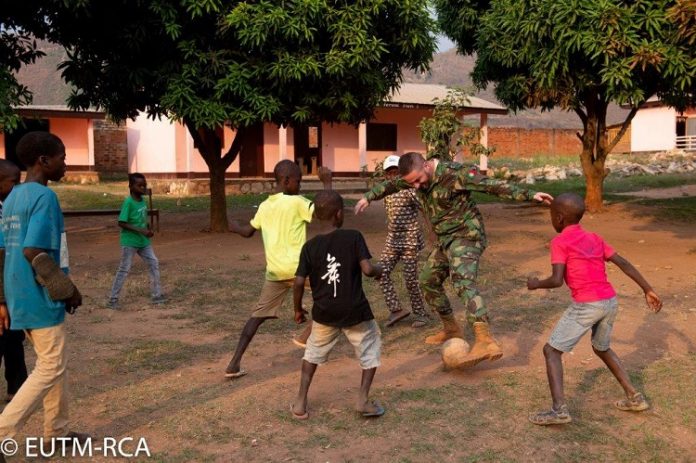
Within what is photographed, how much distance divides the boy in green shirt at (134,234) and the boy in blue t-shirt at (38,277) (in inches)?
134

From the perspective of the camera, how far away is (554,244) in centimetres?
416

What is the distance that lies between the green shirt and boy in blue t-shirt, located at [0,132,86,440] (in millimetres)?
3493

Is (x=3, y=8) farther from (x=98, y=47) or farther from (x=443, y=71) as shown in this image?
(x=443, y=71)

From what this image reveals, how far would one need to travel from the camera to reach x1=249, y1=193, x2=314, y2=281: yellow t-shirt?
4875mm

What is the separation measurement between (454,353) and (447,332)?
84 centimetres

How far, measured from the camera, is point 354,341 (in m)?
4.26

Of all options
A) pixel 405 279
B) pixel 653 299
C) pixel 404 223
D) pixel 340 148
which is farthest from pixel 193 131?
pixel 340 148

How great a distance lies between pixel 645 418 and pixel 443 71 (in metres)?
135

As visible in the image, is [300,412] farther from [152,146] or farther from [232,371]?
[152,146]

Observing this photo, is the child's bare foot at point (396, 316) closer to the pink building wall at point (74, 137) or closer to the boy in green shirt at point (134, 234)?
the boy in green shirt at point (134, 234)

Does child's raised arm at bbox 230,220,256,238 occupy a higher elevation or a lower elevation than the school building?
lower

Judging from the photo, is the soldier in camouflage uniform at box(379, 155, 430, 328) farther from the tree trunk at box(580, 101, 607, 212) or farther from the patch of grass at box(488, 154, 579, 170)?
the patch of grass at box(488, 154, 579, 170)

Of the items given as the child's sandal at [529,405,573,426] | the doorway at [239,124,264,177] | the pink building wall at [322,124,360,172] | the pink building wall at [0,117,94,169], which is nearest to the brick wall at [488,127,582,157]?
the pink building wall at [322,124,360,172]

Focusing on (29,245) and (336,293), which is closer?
(29,245)
